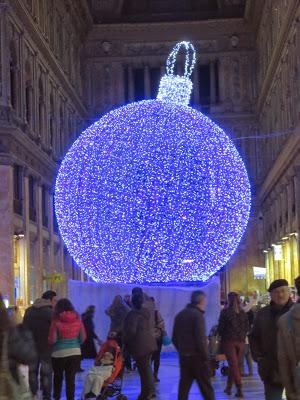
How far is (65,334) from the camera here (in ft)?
30.7

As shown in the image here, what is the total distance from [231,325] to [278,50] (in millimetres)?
21781

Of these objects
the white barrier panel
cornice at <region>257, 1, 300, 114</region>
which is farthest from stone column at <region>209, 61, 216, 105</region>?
the white barrier panel

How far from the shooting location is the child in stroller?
9.76 m

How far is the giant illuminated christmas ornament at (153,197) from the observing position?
50.6 ft

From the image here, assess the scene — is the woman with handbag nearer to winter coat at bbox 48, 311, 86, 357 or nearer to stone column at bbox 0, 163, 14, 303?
winter coat at bbox 48, 311, 86, 357

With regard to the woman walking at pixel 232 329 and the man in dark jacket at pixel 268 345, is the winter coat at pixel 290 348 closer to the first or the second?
the man in dark jacket at pixel 268 345

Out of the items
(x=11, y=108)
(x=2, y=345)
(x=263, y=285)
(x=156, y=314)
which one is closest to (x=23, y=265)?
(x=11, y=108)

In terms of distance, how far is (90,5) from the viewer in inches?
1635

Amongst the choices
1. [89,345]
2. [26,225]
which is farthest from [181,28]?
[89,345]

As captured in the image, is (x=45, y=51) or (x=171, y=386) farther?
(x=45, y=51)

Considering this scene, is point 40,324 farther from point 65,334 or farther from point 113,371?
point 113,371

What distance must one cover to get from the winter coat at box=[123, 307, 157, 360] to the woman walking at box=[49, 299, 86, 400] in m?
0.50

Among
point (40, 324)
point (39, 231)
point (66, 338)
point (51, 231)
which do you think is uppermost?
point (51, 231)

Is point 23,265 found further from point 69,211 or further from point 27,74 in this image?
point 69,211
